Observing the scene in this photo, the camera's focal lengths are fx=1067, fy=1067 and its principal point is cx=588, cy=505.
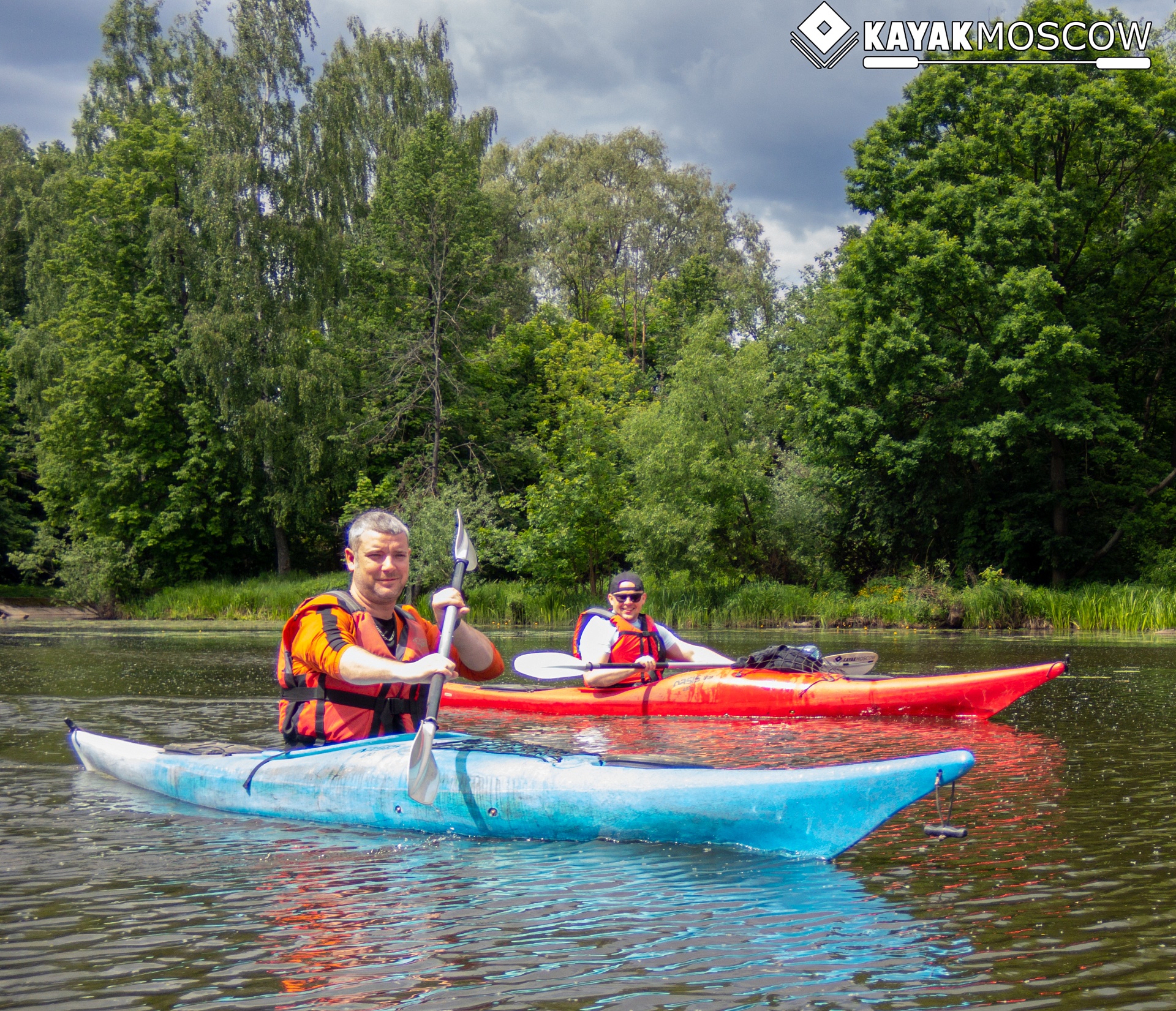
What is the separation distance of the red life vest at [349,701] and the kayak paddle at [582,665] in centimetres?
353

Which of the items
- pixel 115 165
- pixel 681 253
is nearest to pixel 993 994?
pixel 115 165

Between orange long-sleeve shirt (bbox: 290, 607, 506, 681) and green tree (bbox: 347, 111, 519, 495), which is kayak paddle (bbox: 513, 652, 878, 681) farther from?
green tree (bbox: 347, 111, 519, 495)

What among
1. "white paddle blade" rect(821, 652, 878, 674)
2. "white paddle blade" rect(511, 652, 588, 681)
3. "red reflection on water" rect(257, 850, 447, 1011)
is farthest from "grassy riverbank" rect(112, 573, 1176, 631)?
"red reflection on water" rect(257, 850, 447, 1011)

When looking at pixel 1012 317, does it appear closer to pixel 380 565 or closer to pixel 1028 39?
pixel 1028 39

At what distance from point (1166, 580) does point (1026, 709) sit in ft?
47.7

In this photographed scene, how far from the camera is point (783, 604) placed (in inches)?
899

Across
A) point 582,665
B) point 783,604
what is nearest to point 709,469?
point 783,604

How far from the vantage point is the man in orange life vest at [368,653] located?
4.31 metres

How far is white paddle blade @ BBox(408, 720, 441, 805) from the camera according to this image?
4422 millimetres

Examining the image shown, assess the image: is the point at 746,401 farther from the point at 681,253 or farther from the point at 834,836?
the point at 834,836

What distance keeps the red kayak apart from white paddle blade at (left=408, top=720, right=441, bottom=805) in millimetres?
4736

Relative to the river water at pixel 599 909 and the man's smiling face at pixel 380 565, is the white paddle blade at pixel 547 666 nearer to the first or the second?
the river water at pixel 599 909

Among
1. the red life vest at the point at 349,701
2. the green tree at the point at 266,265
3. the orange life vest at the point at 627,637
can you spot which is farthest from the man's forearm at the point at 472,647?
the green tree at the point at 266,265

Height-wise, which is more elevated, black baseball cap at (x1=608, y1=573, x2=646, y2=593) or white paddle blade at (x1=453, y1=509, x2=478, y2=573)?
white paddle blade at (x1=453, y1=509, x2=478, y2=573)
